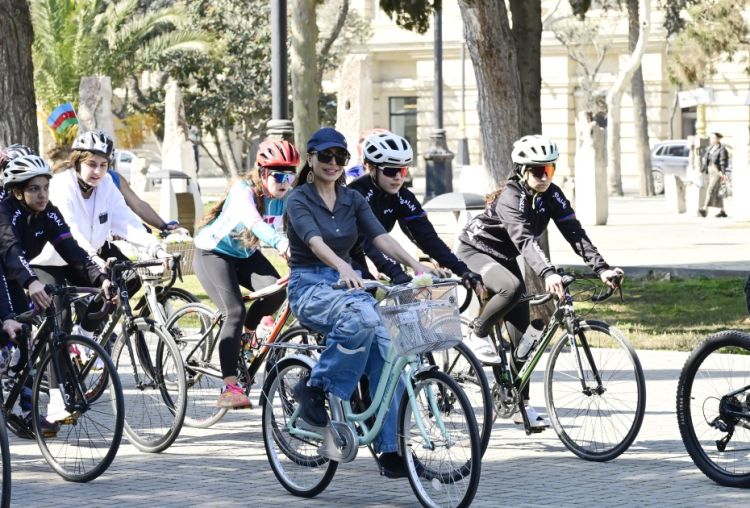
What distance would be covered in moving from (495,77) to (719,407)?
6.86m

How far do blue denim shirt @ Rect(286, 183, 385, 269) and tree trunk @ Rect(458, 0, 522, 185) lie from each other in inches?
260

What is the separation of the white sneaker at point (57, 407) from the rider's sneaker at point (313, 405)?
1.37 meters

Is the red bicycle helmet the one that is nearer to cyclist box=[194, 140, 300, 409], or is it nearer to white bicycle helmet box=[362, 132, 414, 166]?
cyclist box=[194, 140, 300, 409]

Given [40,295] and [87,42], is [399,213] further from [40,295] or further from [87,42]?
[87,42]

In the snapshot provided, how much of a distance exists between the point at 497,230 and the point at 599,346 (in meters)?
1.09

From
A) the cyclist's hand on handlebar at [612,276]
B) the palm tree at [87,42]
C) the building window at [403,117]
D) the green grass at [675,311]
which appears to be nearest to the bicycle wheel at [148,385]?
the cyclist's hand on handlebar at [612,276]

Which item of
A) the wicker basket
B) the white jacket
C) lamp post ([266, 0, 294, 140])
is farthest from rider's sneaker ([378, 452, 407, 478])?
the wicker basket

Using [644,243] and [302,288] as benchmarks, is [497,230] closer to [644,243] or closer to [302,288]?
[302,288]

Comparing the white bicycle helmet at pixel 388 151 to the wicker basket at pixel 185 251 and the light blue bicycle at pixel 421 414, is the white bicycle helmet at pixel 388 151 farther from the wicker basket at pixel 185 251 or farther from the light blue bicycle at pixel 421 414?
the wicker basket at pixel 185 251

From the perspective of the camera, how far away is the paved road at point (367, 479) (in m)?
6.98

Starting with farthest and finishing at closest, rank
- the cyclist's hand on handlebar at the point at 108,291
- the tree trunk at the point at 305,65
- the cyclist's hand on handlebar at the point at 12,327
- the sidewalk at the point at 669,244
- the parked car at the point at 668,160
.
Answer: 1. the parked car at the point at 668,160
2. the tree trunk at the point at 305,65
3. the sidewalk at the point at 669,244
4. the cyclist's hand on handlebar at the point at 108,291
5. the cyclist's hand on handlebar at the point at 12,327

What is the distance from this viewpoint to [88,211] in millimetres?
9359

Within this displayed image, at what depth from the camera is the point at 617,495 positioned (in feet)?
23.0

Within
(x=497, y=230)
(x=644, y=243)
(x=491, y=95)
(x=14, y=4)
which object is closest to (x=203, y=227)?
(x=497, y=230)
